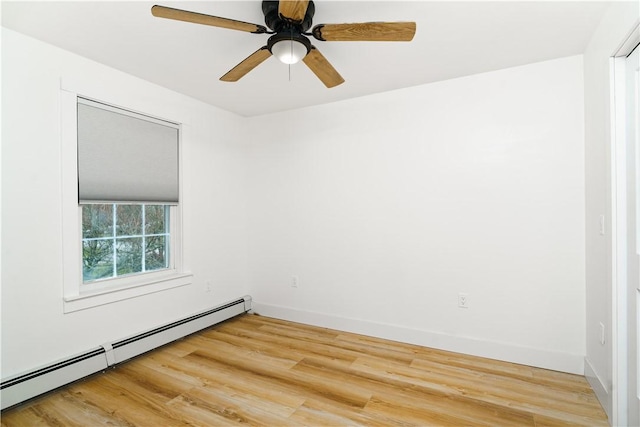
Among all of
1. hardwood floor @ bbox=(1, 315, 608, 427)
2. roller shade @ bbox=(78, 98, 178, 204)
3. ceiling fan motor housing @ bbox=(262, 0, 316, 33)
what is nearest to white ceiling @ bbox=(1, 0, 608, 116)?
ceiling fan motor housing @ bbox=(262, 0, 316, 33)

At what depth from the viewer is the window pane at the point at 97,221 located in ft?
8.71

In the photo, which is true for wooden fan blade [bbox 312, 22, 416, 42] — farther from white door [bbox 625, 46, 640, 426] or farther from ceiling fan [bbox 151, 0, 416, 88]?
white door [bbox 625, 46, 640, 426]

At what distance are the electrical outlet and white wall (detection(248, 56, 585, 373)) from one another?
0.13ft

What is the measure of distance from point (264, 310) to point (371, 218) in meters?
1.82

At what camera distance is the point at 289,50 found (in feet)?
5.99

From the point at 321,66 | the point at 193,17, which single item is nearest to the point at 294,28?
the point at 321,66

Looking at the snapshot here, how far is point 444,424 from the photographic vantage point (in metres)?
1.92

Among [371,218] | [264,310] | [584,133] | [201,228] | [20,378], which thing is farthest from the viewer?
[264,310]

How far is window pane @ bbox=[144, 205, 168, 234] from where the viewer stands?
3189 mm

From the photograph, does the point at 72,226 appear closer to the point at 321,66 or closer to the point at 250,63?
the point at 250,63

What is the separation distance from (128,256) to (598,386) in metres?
3.86

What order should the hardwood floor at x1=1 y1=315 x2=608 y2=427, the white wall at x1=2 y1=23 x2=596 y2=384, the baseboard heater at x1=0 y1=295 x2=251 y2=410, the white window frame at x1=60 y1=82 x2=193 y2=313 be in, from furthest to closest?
the white window frame at x1=60 y1=82 x2=193 y2=313 < the white wall at x1=2 y1=23 x2=596 y2=384 < the baseboard heater at x1=0 y1=295 x2=251 y2=410 < the hardwood floor at x1=1 y1=315 x2=608 y2=427

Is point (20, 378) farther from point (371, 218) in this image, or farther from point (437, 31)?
point (437, 31)

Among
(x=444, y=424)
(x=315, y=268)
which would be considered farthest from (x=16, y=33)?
(x=444, y=424)
